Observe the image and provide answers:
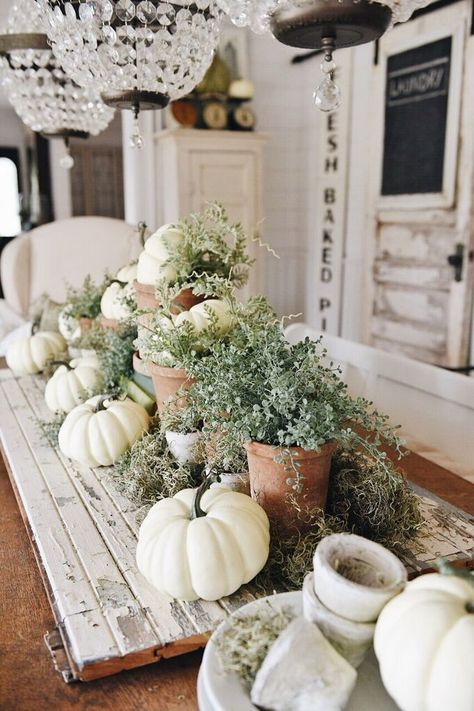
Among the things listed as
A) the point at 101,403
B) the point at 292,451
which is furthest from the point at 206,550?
the point at 101,403

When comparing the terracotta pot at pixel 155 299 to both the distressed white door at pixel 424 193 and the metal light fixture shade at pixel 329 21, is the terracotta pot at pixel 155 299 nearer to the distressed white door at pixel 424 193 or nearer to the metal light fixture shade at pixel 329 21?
the metal light fixture shade at pixel 329 21

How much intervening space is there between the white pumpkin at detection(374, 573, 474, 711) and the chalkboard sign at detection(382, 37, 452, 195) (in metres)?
3.50

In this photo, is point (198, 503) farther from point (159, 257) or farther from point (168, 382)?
point (159, 257)

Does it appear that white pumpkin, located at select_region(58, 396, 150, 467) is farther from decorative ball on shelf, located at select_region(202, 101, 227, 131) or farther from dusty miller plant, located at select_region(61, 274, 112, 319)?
decorative ball on shelf, located at select_region(202, 101, 227, 131)

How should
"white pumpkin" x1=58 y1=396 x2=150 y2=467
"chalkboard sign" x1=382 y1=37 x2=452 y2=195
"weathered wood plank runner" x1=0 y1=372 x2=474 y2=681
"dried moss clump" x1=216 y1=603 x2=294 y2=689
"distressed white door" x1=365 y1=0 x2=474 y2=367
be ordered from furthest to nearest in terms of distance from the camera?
"chalkboard sign" x1=382 y1=37 x2=452 y2=195 < "distressed white door" x1=365 y1=0 x2=474 y2=367 < "white pumpkin" x1=58 y1=396 x2=150 y2=467 < "weathered wood plank runner" x1=0 y1=372 x2=474 y2=681 < "dried moss clump" x1=216 y1=603 x2=294 y2=689

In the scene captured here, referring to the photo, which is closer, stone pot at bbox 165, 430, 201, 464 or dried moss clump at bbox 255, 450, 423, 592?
dried moss clump at bbox 255, 450, 423, 592

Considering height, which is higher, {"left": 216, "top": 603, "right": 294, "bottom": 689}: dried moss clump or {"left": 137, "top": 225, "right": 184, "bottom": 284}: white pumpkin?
{"left": 137, "top": 225, "right": 184, "bottom": 284}: white pumpkin

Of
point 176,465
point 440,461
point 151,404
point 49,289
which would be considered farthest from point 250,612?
point 49,289

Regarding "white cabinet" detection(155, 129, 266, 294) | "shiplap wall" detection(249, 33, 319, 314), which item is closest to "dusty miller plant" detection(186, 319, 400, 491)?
"white cabinet" detection(155, 129, 266, 294)

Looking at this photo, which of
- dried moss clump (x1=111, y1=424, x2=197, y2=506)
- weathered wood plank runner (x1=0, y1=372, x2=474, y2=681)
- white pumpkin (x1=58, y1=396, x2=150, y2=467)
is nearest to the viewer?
weathered wood plank runner (x1=0, y1=372, x2=474, y2=681)

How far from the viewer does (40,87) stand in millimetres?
1873

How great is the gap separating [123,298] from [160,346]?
42 centimetres

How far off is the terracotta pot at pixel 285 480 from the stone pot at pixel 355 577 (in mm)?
221

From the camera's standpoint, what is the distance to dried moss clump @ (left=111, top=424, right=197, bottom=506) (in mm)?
1166
